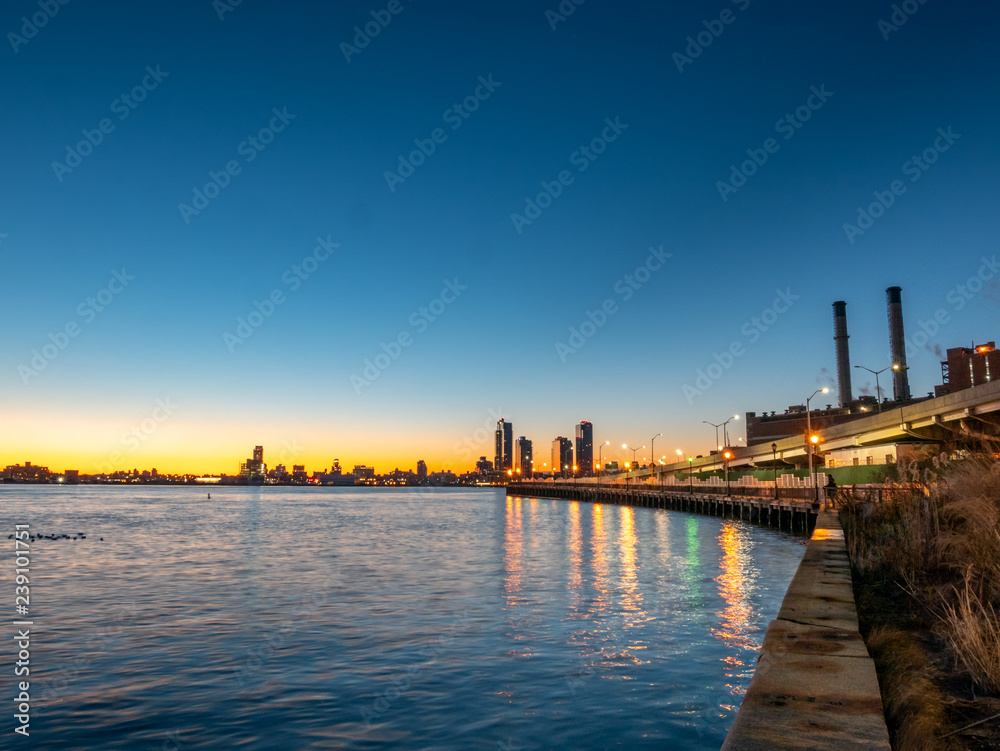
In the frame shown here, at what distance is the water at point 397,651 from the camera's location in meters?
11.2

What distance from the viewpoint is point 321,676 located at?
14164 mm

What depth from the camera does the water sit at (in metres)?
11.2

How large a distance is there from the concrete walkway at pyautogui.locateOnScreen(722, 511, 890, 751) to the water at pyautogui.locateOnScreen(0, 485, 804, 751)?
2.11 meters

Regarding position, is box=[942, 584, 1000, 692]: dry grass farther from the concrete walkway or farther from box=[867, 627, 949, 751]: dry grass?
the concrete walkway

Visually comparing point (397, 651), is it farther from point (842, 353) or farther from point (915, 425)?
point (842, 353)

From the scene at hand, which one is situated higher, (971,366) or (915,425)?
(971,366)

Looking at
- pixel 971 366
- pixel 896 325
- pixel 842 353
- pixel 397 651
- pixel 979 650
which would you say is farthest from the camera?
pixel 842 353

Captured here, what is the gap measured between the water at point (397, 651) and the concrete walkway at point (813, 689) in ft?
6.94

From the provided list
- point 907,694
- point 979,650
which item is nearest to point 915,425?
point 979,650

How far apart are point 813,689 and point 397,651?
36.0 feet

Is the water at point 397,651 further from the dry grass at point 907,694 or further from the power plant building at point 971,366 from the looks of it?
the power plant building at point 971,366

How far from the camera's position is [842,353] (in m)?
126

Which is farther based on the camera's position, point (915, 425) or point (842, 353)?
point (842, 353)

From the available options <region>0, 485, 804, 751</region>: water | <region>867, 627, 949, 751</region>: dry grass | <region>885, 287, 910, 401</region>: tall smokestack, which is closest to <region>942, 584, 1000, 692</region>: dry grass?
<region>867, 627, 949, 751</region>: dry grass
